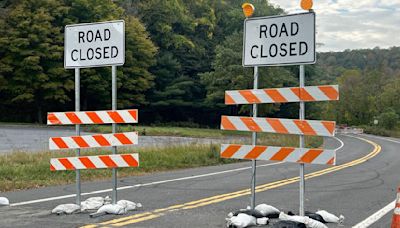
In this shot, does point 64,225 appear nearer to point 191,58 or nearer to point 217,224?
point 217,224

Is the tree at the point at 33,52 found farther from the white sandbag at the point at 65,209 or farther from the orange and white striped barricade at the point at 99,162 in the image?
the white sandbag at the point at 65,209

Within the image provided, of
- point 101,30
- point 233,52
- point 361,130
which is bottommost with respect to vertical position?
point 361,130

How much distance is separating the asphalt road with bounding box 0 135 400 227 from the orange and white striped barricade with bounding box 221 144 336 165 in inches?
40.6

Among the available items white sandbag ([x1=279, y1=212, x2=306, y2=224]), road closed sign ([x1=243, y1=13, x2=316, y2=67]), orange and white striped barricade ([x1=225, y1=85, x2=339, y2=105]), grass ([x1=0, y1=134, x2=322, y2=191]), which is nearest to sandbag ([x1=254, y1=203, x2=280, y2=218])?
white sandbag ([x1=279, y1=212, x2=306, y2=224])

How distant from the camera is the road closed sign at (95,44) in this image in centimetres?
849

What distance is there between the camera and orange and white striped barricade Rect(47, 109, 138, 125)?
330 inches

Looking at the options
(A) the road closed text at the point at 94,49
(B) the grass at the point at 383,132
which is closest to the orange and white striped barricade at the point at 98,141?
(A) the road closed text at the point at 94,49

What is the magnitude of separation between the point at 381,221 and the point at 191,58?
59492mm

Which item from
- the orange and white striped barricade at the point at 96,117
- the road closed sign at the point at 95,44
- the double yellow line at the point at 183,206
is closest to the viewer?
the double yellow line at the point at 183,206

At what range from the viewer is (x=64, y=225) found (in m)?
7.32

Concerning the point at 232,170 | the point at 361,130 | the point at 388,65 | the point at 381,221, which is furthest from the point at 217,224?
the point at 388,65

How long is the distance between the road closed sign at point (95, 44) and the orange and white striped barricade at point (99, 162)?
1564 mm

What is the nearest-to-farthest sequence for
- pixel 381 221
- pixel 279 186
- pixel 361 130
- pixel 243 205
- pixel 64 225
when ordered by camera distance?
1. pixel 64 225
2. pixel 381 221
3. pixel 243 205
4. pixel 279 186
5. pixel 361 130

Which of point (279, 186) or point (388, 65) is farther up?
point (388, 65)
